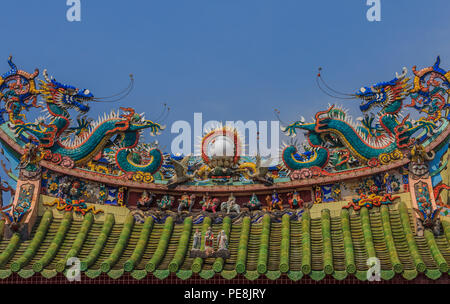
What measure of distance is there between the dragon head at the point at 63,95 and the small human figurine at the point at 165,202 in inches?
144

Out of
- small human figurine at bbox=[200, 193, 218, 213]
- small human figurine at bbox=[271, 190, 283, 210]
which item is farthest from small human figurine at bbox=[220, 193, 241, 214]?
small human figurine at bbox=[271, 190, 283, 210]

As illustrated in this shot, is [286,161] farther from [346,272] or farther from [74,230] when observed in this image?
[74,230]

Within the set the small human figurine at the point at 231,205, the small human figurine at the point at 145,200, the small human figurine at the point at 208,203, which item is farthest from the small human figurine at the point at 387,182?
the small human figurine at the point at 145,200

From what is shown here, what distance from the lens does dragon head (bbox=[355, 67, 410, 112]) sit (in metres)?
16.0

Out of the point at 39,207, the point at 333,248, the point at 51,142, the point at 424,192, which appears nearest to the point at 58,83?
the point at 51,142

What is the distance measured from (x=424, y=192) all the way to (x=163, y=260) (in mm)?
6899

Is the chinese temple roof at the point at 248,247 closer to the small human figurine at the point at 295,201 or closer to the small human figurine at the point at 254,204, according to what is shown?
the small human figurine at the point at 295,201

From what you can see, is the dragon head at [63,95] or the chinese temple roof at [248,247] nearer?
the chinese temple roof at [248,247]

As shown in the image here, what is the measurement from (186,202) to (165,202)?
0.62 m

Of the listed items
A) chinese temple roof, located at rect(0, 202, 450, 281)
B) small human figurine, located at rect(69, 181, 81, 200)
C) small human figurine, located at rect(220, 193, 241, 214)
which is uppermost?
small human figurine, located at rect(69, 181, 81, 200)

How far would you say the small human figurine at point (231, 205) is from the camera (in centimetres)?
1606

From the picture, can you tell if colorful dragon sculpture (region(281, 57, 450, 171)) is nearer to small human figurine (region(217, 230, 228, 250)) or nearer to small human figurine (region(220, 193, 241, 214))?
small human figurine (region(220, 193, 241, 214))

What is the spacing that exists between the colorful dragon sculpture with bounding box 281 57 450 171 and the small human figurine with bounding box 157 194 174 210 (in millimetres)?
3528

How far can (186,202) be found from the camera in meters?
16.4
